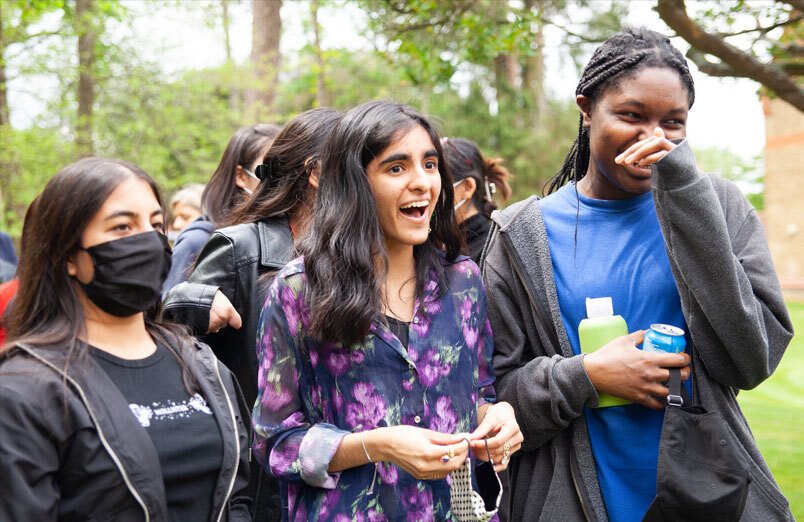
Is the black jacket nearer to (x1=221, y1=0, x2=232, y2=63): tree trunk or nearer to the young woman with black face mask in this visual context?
the young woman with black face mask

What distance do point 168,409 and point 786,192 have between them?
35.9m

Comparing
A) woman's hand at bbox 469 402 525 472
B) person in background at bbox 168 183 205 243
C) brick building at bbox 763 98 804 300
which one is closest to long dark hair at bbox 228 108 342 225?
woman's hand at bbox 469 402 525 472

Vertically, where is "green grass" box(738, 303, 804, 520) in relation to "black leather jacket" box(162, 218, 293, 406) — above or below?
below

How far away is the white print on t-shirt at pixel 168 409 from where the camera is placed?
224cm

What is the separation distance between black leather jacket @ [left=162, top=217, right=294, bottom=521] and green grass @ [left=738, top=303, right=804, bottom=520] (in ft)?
14.9

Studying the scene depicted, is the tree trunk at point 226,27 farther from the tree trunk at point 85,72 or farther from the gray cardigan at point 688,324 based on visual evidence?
the gray cardigan at point 688,324

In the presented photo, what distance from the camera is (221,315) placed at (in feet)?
10.5

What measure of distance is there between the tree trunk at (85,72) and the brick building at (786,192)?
28.5 meters

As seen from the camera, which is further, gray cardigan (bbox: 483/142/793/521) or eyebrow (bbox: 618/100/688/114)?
eyebrow (bbox: 618/100/688/114)

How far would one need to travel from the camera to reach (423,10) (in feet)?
22.6

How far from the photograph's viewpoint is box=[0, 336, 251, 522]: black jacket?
1.99 metres

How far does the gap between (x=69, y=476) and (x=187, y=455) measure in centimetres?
33

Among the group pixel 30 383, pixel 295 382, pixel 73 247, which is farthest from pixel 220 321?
pixel 30 383

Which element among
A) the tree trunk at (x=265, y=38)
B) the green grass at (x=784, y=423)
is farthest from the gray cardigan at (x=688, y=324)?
the tree trunk at (x=265, y=38)
